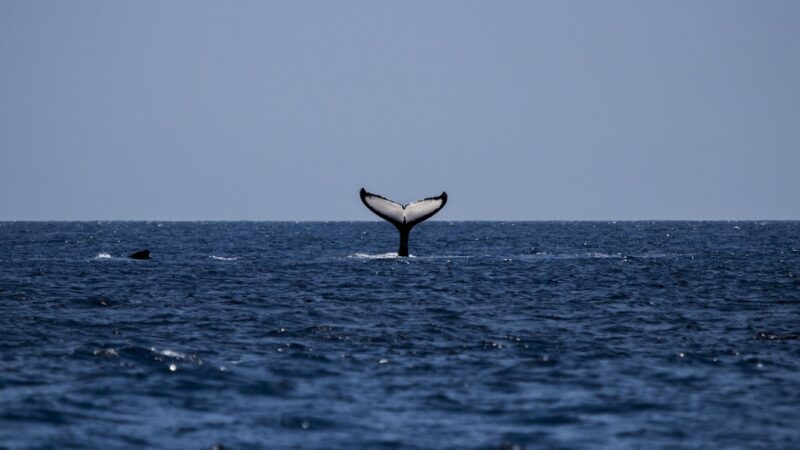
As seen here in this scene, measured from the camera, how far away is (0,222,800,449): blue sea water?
11.9 m

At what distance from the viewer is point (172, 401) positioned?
13.5m

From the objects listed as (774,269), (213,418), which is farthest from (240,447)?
(774,269)

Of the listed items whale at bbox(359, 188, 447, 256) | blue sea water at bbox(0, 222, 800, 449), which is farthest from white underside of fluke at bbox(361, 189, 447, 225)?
blue sea water at bbox(0, 222, 800, 449)

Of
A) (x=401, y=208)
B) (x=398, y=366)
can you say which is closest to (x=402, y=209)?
(x=401, y=208)

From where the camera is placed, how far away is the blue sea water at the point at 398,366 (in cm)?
1188

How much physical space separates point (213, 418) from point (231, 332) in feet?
25.0

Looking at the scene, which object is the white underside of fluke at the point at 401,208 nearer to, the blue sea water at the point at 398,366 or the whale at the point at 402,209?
the whale at the point at 402,209

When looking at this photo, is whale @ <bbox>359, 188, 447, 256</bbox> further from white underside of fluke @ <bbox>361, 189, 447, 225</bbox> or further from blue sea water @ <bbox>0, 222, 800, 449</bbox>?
blue sea water @ <bbox>0, 222, 800, 449</bbox>

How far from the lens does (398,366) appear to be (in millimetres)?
16156

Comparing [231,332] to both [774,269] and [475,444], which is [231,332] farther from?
[774,269]

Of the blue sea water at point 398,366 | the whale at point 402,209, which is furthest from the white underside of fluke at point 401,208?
the blue sea water at point 398,366

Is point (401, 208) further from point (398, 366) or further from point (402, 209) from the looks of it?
point (398, 366)

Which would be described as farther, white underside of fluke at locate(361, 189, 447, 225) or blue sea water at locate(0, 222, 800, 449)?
white underside of fluke at locate(361, 189, 447, 225)

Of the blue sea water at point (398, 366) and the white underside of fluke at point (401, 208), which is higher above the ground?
the white underside of fluke at point (401, 208)
